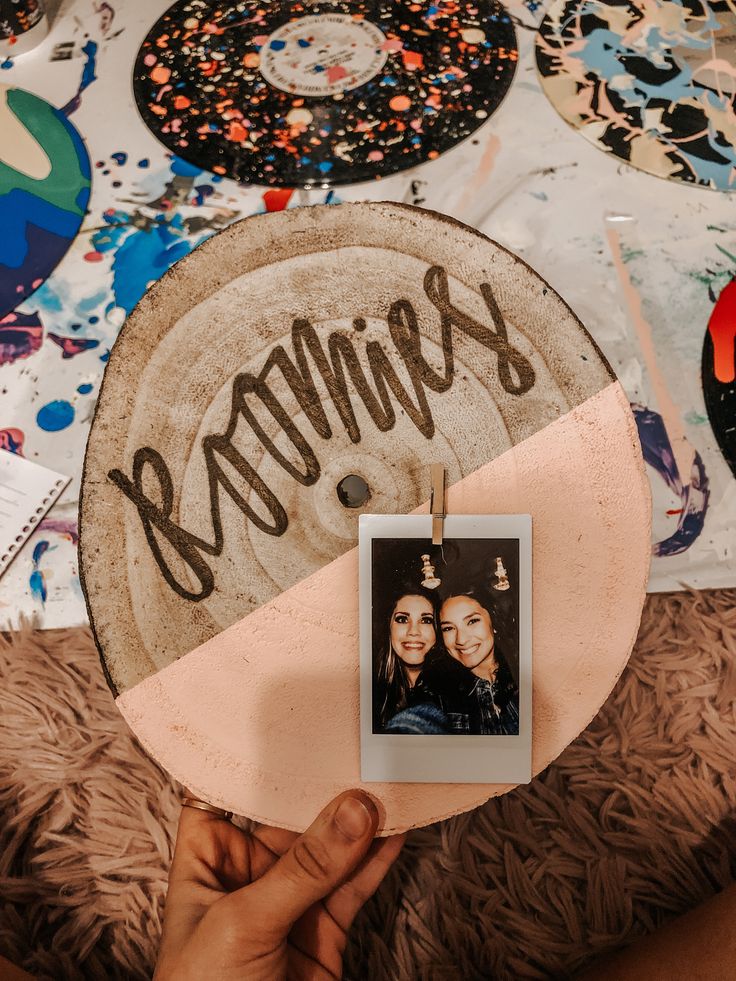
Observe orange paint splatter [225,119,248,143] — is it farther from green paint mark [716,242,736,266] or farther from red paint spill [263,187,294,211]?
green paint mark [716,242,736,266]

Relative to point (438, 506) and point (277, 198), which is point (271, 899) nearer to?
point (438, 506)

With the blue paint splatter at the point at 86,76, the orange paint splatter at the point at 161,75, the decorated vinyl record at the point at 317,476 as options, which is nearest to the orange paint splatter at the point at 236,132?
the orange paint splatter at the point at 161,75

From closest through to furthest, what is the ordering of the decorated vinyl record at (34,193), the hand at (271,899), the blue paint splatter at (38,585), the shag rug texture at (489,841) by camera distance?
1. the hand at (271,899)
2. the shag rug texture at (489,841)
3. the blue paint splatter at (38,585)
4. the decorated vinyl record at (34,193)

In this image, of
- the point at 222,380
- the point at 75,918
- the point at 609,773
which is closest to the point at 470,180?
the point at 222,380

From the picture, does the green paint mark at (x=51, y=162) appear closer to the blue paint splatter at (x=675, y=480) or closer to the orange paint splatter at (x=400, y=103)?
the orange paint splatter at (x=400, y=103)

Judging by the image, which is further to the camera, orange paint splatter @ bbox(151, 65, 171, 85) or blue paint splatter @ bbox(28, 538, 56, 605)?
orange paint splatter @ bbox(151, 65, 171, 85)

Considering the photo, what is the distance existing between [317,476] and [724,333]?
0.63 metres

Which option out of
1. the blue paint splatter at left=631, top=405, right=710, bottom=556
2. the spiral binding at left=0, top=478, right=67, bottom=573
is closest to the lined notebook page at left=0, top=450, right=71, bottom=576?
the spiral binding at left=0, top=478, right=67, bottom=573

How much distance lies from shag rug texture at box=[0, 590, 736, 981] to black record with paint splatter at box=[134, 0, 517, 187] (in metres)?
0.76

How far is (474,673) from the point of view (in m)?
A: 0.65

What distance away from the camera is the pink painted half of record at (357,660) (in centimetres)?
63

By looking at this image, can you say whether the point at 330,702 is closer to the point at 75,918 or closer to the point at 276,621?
the point at 276,621

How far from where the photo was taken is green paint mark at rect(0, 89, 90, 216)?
1.01 meters

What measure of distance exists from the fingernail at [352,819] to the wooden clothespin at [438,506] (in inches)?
9.9
